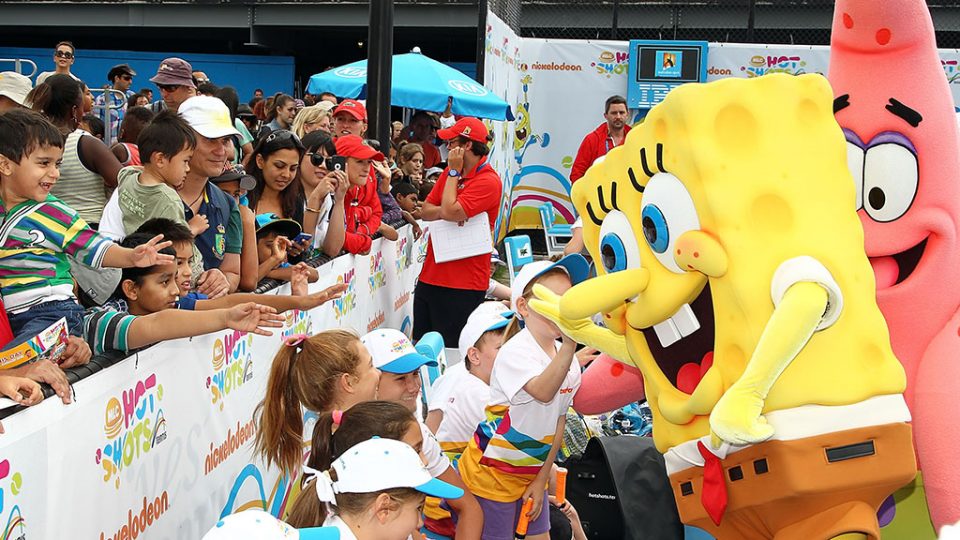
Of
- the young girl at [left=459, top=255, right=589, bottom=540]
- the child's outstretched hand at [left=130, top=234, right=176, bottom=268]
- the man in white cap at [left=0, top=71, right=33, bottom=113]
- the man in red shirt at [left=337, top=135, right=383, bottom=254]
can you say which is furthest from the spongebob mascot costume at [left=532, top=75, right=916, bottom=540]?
the man in white cap at [left=0, top=71, right=33, bottom=113]

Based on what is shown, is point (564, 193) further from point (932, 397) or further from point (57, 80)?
point (932, 397)

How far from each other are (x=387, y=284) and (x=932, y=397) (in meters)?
4.61

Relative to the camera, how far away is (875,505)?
3.22 metres

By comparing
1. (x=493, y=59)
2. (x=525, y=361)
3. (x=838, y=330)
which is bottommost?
(x=525, y=361)

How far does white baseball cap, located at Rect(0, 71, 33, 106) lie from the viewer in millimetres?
5668

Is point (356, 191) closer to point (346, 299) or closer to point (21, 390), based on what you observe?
point (346, 299)

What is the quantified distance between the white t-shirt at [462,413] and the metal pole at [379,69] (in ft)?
12.6

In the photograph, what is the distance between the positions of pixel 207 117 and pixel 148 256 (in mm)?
1419

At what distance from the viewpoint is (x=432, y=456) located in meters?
3.74

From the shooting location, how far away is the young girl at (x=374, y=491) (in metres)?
2.76

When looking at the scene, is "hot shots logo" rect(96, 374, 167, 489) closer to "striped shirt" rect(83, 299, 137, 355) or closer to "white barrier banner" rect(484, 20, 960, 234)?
"striped shirt" rect(83, 299, 137, 355)

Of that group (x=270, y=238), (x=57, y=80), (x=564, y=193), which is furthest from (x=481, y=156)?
(x=564, y=193)

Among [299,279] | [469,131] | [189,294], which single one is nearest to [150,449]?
[189,294]

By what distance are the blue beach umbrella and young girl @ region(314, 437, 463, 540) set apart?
309 inches
